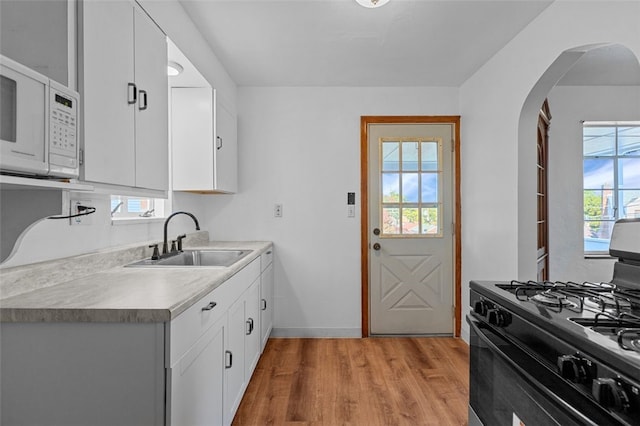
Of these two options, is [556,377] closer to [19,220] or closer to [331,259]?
[19,220]

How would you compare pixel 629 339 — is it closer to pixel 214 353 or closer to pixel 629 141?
pixel 214 353

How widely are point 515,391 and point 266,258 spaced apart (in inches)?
89.4

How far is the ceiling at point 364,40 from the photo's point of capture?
2.14 m

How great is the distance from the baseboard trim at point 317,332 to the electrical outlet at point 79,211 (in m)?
2.16

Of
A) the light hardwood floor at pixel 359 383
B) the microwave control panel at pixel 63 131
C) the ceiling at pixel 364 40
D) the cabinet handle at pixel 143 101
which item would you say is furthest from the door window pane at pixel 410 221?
the microwave control panel at pixel 63 131

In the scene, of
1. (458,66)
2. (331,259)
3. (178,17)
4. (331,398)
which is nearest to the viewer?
(178,17)

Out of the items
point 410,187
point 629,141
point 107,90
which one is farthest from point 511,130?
point 107,90

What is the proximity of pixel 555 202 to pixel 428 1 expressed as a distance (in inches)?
102

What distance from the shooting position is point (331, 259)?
3447mm

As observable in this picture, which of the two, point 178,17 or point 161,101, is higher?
point 178,17

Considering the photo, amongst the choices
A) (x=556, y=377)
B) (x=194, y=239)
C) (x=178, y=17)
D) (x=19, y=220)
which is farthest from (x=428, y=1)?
(x=194, y=239)

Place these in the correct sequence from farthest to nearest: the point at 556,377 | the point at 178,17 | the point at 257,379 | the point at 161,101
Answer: the point at 257,379
the point at 178,17
the point at 161,101
the point at 556,377

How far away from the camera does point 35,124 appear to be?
90 cm

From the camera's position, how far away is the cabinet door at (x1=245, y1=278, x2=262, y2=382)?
225cm
